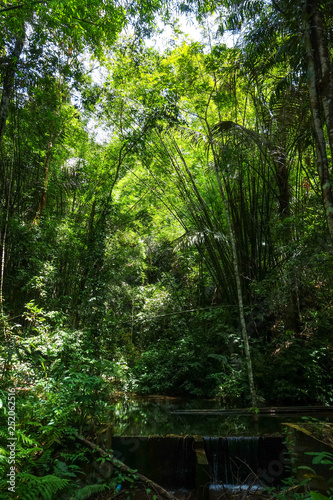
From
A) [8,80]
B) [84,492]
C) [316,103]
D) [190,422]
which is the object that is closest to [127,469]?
[84,492]

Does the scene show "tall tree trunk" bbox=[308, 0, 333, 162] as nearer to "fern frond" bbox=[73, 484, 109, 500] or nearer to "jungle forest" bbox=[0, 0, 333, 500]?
"jungle forest" bbox=[0, 0, 333, 500]

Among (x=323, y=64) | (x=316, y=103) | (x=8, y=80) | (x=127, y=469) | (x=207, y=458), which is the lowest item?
(x=207, y=458)

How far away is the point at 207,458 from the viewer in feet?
11.1

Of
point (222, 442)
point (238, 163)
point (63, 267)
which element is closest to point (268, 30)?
point (238, 163)

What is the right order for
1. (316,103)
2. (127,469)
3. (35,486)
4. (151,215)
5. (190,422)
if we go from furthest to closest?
(151,215), (190,422), (316,103), (127,469), (35,486)

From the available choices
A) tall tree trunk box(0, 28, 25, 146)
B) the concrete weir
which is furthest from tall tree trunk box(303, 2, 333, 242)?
tall tree trunk box(0, 28, 25, 146)

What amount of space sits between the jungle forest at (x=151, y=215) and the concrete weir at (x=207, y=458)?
0.23 metres

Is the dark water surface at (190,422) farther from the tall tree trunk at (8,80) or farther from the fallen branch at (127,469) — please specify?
the tall tree trunk at (8,80)

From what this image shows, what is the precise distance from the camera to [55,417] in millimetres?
2529

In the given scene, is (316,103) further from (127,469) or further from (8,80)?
(127,469)

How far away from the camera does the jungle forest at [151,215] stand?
2.81 meters

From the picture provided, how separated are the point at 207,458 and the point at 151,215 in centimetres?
→ 579

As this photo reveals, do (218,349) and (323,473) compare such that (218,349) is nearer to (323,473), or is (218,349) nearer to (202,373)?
(202,373)

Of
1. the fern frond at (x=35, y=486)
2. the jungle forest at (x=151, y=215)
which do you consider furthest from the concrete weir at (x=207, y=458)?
the fern frond at (x=35, y=486)
